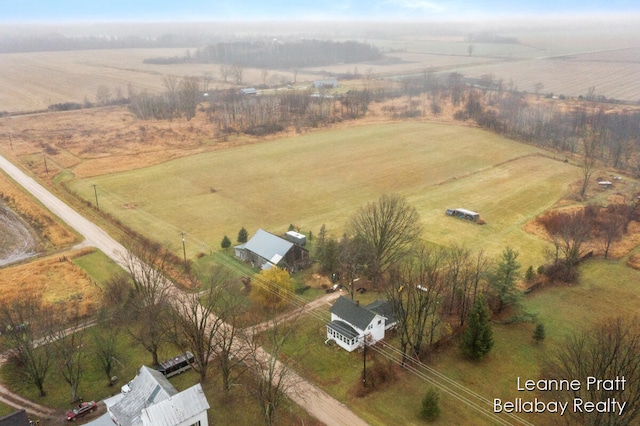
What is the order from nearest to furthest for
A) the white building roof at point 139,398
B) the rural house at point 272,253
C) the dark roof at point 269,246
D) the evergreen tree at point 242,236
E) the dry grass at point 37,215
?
the white building roof at point 139,398, the rural house at point 272,253, the dark roof at point 269,246, the evergreen tree at point 242,236, the dry grass at point 37,215

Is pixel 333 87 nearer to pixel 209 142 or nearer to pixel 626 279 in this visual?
pixel 209 142

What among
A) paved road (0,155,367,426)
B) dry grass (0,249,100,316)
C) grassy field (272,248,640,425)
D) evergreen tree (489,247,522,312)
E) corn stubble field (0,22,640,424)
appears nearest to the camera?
paved road (0,155,367,426)

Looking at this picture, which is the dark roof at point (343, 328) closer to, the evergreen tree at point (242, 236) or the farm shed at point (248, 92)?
the evergreen tree at point (242, 236)

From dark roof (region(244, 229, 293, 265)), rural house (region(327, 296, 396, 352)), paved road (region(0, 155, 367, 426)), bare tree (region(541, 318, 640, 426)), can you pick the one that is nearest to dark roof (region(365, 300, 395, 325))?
rural house (region(327, 296, 396, 352))

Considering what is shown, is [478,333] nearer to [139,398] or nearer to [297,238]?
[139,398]

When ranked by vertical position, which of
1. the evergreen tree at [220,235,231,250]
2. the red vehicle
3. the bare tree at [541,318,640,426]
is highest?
the bare tree at [541,318,640,426]

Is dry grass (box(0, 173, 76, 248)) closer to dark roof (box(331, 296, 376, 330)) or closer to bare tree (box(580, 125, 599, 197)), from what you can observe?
dark roof (box(331, 296, 376, 330))

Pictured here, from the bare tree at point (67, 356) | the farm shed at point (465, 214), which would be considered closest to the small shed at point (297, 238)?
the farm shed at point (465, 214)
